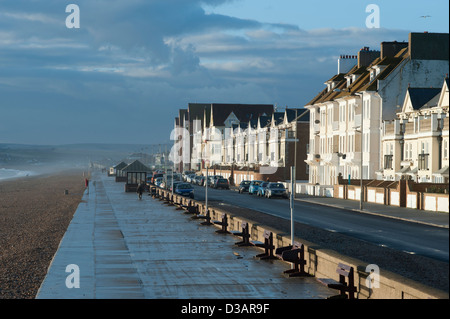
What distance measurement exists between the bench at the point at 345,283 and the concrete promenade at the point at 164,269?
0.40 meters

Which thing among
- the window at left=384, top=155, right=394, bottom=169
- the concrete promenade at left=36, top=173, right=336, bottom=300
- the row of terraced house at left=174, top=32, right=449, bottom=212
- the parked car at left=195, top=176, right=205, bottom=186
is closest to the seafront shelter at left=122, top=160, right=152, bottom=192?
the row of terraced house at left=174, top=32, right=449, bottom=212

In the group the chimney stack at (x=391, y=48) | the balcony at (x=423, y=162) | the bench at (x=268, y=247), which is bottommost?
the bench at (x=268, y=247)

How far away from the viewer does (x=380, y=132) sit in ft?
208

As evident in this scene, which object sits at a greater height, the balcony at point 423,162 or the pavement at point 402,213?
the balcony at point 423,162

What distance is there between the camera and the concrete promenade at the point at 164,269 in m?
15.4

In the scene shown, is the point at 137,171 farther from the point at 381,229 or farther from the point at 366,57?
the point at 381,229

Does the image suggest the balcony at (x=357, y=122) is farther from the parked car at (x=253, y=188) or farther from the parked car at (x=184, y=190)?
the parked car at (x=184, y=190)

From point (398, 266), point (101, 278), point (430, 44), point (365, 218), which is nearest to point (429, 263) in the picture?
point (398, 266)

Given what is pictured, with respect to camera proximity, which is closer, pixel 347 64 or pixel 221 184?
pixel 347 64

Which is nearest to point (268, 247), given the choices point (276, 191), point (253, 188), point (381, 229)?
point (381, 229)

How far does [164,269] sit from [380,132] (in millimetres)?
47377

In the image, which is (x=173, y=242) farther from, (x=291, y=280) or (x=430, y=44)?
(x=430, y=44)

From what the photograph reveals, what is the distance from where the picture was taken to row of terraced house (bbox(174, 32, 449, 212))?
50781 mm

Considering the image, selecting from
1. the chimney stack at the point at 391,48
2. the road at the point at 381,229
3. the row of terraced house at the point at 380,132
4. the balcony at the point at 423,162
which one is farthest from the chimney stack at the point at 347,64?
the road at the point at 381,229
